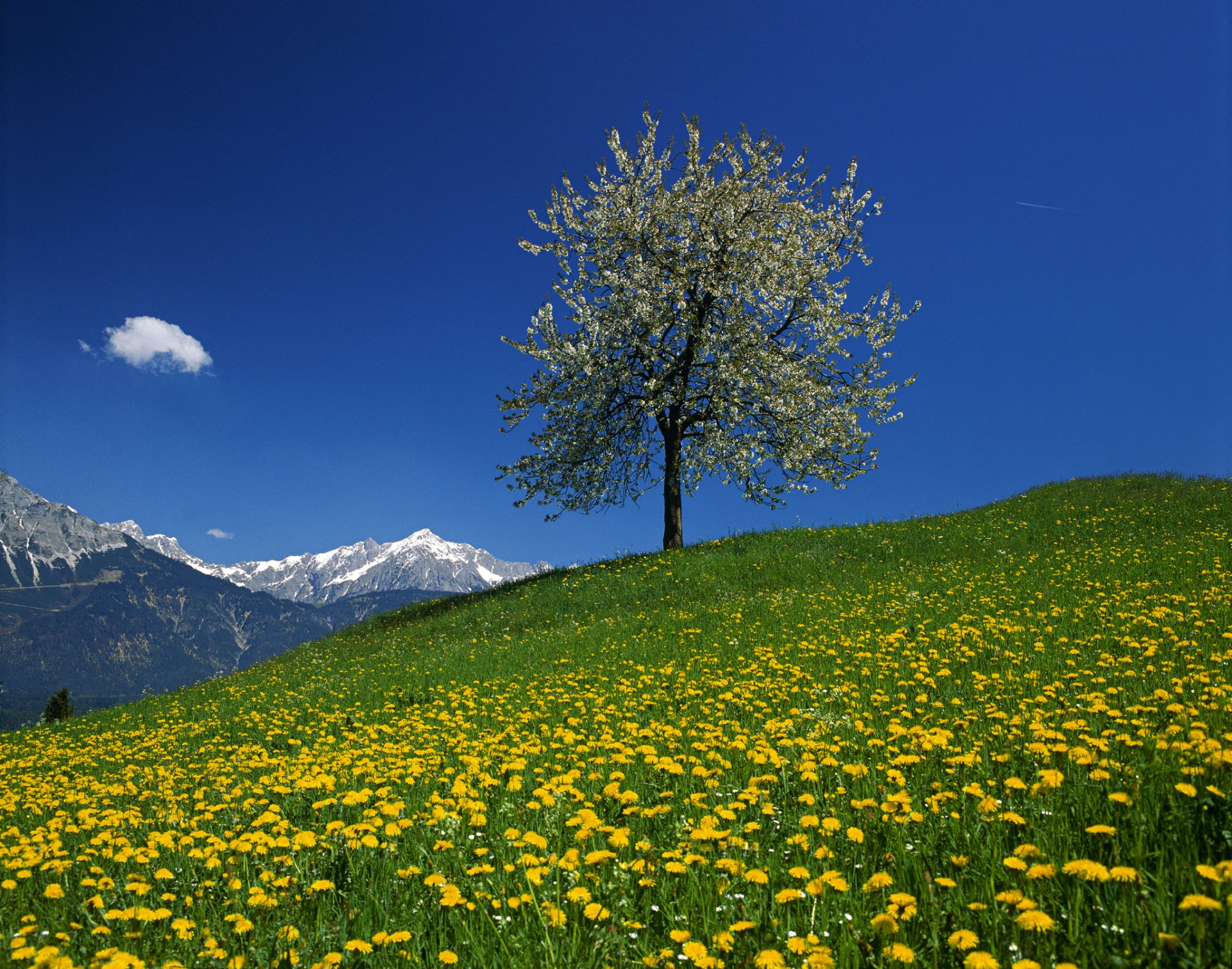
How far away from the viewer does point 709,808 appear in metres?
4.31

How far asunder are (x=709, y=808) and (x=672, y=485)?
19.7 meters

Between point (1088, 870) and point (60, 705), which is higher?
A: point (1088, 870)

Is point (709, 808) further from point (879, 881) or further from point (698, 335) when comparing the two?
point (698, 335)

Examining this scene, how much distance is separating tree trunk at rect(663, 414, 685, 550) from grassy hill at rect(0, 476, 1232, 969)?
11.5 metres

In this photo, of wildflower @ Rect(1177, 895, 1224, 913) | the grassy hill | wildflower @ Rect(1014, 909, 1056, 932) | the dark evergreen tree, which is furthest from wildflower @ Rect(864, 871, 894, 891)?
the dark evergreen tree

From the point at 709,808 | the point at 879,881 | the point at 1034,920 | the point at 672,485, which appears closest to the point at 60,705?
the point at 672,485

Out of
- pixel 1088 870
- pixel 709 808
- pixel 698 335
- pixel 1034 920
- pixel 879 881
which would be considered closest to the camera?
pixel 1034 920

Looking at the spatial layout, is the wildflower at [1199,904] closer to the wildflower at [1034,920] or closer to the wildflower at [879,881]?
the wildflower at [1034,920]

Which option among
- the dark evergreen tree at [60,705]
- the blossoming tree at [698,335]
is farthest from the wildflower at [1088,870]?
the dark evergreen tree at [60,705]

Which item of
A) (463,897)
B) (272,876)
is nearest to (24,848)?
(272,876)

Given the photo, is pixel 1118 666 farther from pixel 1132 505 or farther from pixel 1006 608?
pixel 1132 505

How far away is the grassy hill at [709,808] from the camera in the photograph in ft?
9.55

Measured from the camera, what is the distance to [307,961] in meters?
3.09

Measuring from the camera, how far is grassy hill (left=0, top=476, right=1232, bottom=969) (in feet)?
9.55
